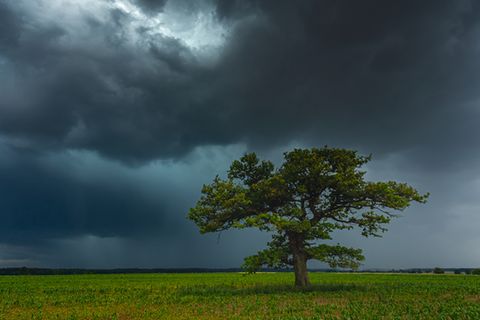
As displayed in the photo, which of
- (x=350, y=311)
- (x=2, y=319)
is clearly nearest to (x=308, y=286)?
(x=350, y=311)

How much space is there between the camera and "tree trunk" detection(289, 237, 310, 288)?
36.2 meters

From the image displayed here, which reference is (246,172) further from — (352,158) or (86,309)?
(86,309)

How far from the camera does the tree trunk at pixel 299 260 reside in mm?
36213

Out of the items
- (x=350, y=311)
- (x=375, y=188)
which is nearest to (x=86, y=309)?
(x=350, y=311)

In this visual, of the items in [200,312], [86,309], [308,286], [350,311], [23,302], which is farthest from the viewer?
[308,286]

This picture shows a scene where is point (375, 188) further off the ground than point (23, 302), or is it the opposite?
point (375, 188)

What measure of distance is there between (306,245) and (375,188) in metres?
8.54

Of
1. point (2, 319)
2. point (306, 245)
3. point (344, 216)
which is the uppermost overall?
point (344, 216)

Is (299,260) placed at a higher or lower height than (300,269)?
higher

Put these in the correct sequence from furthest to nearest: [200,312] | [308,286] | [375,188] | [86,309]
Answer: [308,286] < [375,188] < [86,309] < [200,312]

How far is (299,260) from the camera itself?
36.3 m

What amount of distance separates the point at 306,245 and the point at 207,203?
34.7 ft

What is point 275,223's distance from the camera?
33.7 m

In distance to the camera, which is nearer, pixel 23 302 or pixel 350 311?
pixel 350 311
